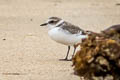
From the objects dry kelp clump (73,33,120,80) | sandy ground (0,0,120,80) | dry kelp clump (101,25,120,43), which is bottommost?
sandy ground (0,0,120,80)

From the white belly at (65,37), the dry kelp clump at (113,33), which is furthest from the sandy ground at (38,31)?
the dry kelp clump at (113,33)

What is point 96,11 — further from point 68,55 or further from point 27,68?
point 27,68

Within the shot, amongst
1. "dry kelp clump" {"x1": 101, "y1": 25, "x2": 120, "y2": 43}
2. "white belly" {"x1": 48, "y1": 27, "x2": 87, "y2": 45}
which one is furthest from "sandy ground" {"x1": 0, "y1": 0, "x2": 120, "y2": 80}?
"dry kelp clump" {"x1": 101, "y1": 25, "x2": 120, "y2": 43}

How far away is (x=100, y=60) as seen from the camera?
616 centimetres

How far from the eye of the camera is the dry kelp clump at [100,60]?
20.1 ft

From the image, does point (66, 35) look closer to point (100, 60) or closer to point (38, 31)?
point (100, 60)

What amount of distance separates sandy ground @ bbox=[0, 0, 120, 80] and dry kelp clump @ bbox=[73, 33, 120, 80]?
3.32ft

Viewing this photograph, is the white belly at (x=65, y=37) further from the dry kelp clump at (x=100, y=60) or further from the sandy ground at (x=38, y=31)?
the dry kelp clump at (x=100, y=60)

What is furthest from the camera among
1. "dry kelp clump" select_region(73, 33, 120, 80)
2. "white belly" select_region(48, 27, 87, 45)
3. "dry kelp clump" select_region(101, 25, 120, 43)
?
"white belly" select_region(48, 27, 87, 45)

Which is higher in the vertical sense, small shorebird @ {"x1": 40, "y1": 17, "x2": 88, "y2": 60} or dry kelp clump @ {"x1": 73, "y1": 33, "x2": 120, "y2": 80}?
dry kelp clump @ {"x1": 73, "y1": 33, "x2": 120, "y2": 80}

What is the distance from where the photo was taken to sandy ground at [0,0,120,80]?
779 cm

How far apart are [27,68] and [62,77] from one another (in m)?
0.81

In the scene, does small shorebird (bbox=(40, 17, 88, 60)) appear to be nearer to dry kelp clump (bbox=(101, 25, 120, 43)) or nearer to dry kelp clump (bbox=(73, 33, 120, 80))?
dry kelp clump (bbox=(101, 25, 120, 43))

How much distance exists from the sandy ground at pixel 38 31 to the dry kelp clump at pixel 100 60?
1012 millimetres
